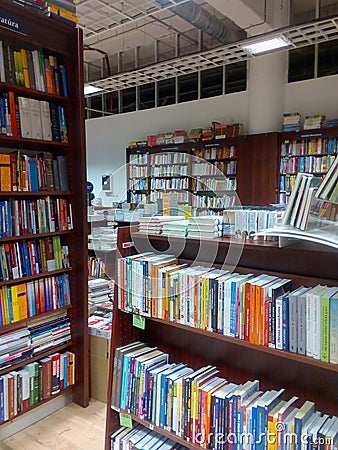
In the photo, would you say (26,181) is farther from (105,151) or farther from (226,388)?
(105,151)

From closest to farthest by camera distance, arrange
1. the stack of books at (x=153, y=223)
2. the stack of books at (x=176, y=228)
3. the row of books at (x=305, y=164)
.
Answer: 1. the stack of books at (x=176, y=228)
2. the stack of books at (x=153, y=223)
3. the row of books at (x=305, y=164)

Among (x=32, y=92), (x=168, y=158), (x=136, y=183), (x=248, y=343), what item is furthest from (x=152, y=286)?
(x=136, y=183)

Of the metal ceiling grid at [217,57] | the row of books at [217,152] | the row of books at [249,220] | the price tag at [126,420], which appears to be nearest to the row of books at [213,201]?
the row of books at [249,220]

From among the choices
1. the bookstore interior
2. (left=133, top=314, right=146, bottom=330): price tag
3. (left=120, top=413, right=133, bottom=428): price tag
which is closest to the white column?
the bookstore interior

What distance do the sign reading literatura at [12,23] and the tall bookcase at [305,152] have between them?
3868 millimetres

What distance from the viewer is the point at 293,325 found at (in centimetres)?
128

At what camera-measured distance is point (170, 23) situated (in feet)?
19.0

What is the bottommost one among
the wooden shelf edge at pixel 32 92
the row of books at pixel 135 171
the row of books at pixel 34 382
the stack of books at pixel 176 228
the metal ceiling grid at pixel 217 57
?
the row of books at pixel 34 382

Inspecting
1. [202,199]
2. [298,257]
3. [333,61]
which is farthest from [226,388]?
[333,61]

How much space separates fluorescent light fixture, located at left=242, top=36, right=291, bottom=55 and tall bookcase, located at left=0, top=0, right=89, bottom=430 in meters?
2.77

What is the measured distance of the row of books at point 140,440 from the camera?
172 centimetres

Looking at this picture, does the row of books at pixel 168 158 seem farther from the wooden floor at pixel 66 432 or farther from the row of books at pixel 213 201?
the wooden floor at pixel 66 432

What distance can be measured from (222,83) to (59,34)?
4.78 meters

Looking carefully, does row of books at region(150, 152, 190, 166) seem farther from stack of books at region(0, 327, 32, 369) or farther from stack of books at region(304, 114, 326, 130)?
stack of books at region(304, 114, 326, 130)
